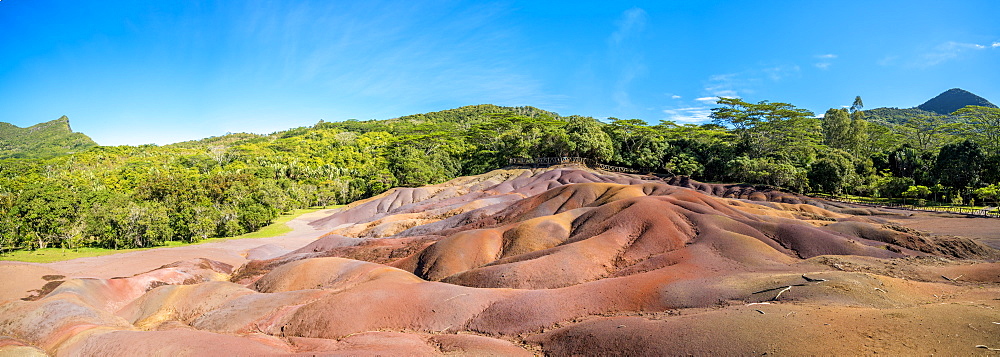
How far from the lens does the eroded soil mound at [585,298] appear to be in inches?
367

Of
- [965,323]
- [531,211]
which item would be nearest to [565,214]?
[531,211]

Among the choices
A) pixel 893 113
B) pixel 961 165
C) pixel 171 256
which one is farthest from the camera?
pixel 893 113

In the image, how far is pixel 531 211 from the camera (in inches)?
1260

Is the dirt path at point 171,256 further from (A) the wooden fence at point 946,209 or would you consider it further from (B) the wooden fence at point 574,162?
(A) the wooden fence at point 946,209

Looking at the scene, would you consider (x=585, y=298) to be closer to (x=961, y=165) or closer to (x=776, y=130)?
(x=961, y=165)

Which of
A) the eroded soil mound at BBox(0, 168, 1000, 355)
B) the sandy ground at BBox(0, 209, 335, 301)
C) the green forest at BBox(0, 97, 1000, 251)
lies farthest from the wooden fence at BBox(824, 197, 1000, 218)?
the sandy ground at BBox(0, 209, 335, 301)

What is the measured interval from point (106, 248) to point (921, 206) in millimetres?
69985

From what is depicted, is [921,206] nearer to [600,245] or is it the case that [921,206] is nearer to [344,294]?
[600,245]

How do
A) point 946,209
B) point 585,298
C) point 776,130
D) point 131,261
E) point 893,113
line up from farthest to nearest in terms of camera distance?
point 893,113, point 776,130, point 946,209, point 131,261, point 585,298

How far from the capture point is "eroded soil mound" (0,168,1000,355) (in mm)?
9312

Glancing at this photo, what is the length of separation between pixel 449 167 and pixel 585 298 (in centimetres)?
5948

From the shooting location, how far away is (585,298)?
545 inches

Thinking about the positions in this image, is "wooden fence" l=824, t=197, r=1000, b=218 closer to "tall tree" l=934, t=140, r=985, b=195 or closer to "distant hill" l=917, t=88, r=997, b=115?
"tall tree" l=934, t=140, r=985, b=195

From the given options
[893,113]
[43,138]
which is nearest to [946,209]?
[893,113]
